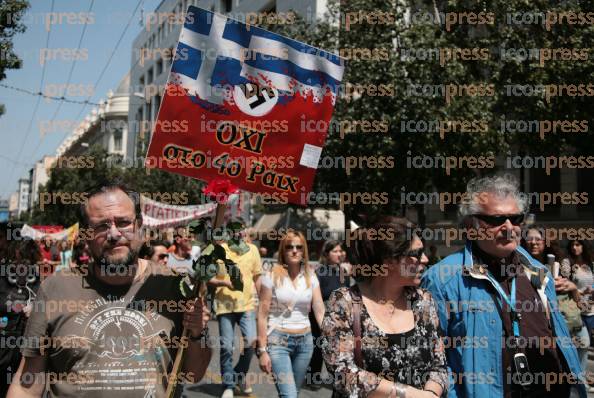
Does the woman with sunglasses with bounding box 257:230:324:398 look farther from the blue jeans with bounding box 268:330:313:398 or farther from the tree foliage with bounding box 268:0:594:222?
the tree foliage with bounding box 268:0:594:222

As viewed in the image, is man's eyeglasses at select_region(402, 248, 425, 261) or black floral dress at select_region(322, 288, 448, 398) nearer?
black floral dress at select_region(322, 288, 448, 398)

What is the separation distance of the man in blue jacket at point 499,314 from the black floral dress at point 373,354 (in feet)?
1.04

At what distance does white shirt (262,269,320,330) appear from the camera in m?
5.59

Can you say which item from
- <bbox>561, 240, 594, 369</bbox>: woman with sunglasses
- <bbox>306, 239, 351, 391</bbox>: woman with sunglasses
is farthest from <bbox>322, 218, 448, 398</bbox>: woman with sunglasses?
<bbox>306, 239, 351, 391</bbox>: woman with sunglasses

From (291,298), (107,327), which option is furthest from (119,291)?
(291,298)

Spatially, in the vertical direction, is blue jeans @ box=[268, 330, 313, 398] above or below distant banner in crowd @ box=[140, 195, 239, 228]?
below

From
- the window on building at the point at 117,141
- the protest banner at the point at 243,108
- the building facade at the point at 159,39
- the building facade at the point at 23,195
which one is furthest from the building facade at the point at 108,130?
the protest banner at the point at 243,108

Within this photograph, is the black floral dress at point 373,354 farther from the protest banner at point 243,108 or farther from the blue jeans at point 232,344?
the blue jeans at point 232,344

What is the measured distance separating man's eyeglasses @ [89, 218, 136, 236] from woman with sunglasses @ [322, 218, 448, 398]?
0.98 m

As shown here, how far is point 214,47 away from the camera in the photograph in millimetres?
3660

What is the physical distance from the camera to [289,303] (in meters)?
5.66

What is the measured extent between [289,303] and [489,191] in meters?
2.50

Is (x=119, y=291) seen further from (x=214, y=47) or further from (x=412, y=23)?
(x=412, y=23)

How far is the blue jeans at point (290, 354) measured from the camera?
211 inches
